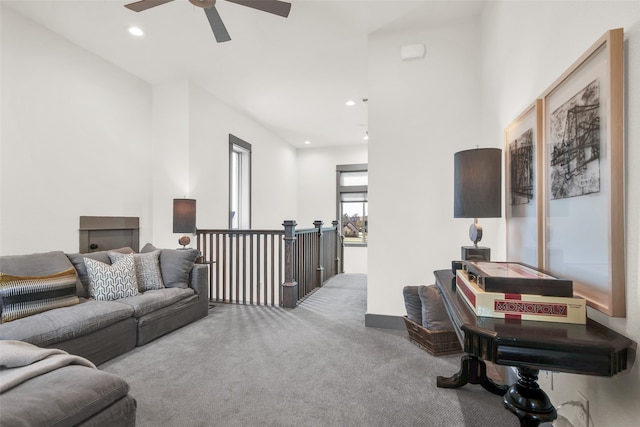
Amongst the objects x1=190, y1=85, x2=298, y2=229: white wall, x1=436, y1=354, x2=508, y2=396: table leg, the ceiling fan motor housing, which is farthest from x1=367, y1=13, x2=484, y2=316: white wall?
x1=190, y1=85, x2=298, y2=229: white wall

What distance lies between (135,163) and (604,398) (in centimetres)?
483

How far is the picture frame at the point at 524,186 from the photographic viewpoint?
5.11ft

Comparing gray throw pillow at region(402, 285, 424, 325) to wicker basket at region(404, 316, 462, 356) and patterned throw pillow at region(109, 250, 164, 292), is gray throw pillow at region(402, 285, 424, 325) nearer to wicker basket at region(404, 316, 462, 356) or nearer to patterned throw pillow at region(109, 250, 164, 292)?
wicker basket at region(404, 316, 462, 356)

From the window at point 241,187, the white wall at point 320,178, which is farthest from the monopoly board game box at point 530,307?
the white wall at point 320,178

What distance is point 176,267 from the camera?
340cm

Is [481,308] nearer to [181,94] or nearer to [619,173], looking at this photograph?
[619,173]

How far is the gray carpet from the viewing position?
1.71m

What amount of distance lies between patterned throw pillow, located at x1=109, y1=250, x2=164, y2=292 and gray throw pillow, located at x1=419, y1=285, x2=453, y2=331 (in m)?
2.66

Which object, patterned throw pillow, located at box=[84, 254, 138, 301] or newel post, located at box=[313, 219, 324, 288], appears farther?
newel post, located at box=[313, 219, 324, 288]

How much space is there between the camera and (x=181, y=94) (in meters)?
4.25

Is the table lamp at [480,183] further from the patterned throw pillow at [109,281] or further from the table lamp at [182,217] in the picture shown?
the table lamp at [182,217]

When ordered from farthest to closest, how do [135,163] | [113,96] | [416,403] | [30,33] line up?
[135,163], [113,96], [30,33], [416,403]

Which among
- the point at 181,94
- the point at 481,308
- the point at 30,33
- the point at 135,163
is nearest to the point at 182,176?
the point at 135,163

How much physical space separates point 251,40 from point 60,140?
89.4 inches
